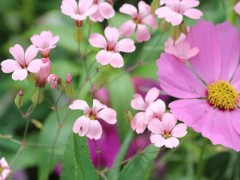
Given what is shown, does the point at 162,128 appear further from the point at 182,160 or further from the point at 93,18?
the point at 182,160

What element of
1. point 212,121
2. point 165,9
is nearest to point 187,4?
point 165,9

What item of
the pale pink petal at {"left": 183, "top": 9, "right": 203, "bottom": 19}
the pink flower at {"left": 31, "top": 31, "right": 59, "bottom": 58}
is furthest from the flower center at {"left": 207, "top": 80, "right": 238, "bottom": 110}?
the pink flower at {"left": 31, "top": 31, "right": 59, "bottom": 58}

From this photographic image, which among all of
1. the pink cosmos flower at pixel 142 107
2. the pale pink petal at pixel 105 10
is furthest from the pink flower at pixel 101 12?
the pink cosmos flower at pixel 142 107

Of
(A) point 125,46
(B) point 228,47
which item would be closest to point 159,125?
(A) point 125,46

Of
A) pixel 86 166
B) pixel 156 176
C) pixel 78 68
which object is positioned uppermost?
pixel 86 166

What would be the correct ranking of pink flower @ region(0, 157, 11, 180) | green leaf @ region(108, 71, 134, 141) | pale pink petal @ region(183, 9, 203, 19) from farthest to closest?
green leaf @ region(108, 71, 134, 141)
pale pink petal @ region(183, 9, 203, 19)
pink flower @ region(0, 157, 11, 180)

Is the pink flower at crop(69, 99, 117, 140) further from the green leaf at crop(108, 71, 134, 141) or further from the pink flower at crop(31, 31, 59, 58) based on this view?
the green leaf at crop(108, 71, 134, 141)
